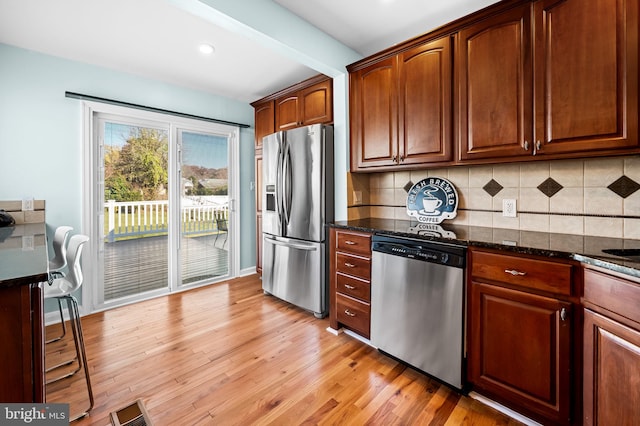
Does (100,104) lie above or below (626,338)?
above

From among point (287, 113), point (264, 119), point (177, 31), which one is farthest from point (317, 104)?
point (177, 31)

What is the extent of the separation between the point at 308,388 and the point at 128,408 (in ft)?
3.06

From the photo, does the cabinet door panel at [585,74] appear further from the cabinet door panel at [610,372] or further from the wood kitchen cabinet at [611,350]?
the cabinet door panel at [610,372]

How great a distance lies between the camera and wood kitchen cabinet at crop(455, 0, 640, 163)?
1.43 meters

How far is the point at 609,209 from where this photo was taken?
1.72 metres

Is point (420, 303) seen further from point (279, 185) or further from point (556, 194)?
point (279, 185)

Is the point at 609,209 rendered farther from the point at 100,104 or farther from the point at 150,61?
the point at 100,104

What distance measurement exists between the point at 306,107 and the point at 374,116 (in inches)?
35.1

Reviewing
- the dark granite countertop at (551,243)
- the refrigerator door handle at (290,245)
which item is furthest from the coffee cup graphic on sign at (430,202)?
the refrigerator door handle at (290,245)

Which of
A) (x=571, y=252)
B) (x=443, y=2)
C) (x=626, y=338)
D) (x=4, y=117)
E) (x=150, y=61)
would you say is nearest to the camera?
(x=626, y=338)

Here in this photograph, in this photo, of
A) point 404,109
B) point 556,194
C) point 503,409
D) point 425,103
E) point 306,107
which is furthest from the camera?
point 306,107

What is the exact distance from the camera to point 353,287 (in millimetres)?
2303

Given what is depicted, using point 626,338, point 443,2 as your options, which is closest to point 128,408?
point 626,338

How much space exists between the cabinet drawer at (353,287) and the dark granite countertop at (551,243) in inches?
17.4
